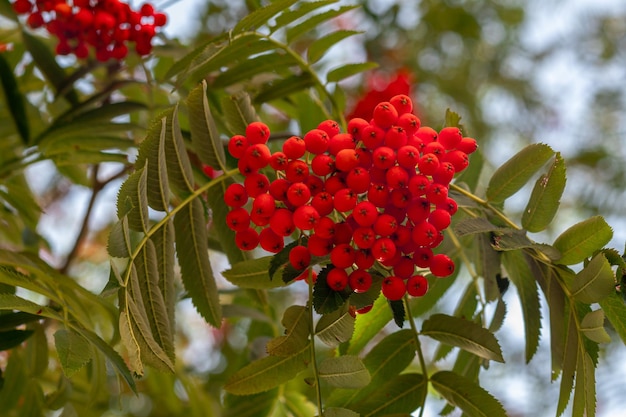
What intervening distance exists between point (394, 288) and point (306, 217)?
0.12 metres

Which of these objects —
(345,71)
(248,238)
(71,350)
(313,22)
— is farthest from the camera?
(345,71)

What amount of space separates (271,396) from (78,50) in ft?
2.34

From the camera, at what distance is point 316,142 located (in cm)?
80

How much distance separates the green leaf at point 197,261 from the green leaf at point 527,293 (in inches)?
14.3

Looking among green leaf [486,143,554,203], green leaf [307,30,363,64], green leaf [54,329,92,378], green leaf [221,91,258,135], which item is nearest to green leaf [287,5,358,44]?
green leaf [307,30,363,64]

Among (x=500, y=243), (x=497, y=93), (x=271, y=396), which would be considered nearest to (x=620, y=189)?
(x=497, y=93)

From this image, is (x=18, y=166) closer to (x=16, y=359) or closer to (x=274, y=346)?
(x=16, y=359)

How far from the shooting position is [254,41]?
106cm

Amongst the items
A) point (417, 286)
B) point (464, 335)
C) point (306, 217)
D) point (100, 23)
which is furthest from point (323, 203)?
point (100, 23)

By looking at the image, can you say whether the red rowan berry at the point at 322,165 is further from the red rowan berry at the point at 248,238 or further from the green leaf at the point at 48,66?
the green leaf at the point at 48,66

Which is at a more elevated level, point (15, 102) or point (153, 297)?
point (15, 102)

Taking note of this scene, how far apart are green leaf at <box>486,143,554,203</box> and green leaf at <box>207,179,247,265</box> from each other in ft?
1.10

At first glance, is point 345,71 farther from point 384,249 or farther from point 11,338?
point 11,338

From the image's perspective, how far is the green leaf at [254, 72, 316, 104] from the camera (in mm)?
1213
